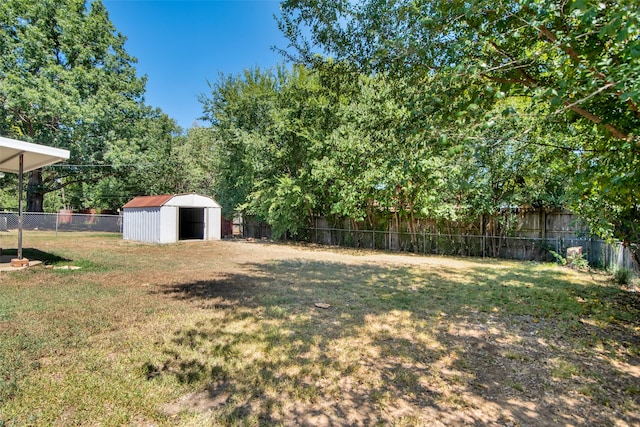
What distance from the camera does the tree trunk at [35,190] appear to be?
1883 centimetres

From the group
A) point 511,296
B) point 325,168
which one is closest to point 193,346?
point 511,296

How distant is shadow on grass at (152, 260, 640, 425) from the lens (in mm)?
2275

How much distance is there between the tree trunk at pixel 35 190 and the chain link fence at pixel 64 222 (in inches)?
51.6

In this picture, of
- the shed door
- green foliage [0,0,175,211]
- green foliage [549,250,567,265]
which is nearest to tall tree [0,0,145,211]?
green foliage [0,0,175,211]

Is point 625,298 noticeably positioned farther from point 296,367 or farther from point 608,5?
point 296,367

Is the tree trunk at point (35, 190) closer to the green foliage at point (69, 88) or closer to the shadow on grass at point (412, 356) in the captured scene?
the green foliage at point (69, 88)

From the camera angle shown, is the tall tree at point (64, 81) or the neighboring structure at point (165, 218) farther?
the tall tree at point (64, 81)

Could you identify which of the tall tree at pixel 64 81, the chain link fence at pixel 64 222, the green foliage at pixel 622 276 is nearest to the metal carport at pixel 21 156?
the tall tree at pixel 64 81

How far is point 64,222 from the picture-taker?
2127cm

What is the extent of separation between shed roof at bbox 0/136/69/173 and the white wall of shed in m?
5.21

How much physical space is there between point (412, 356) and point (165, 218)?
13.7 m

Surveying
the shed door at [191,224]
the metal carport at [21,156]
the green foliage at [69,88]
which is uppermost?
the green foliage at [69,88]

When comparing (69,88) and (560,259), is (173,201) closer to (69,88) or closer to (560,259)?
(69,88)

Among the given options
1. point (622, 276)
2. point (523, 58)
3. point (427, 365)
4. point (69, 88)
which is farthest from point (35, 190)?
point (622, 276)
